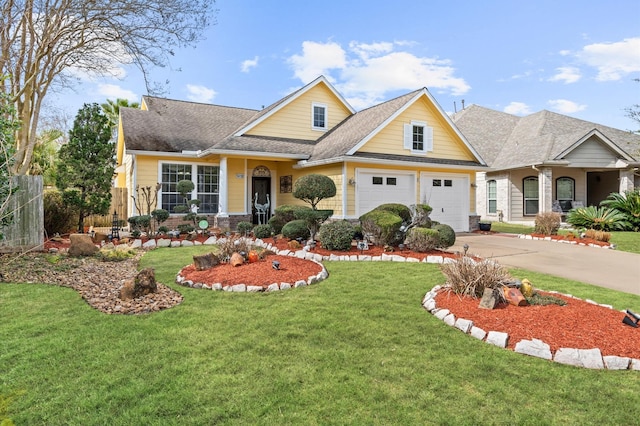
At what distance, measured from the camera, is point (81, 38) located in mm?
12008

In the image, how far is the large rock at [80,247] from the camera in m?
8.60

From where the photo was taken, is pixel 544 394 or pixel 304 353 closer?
pixel 544 394

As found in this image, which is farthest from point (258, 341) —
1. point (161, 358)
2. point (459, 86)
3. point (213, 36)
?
point (459, 86)

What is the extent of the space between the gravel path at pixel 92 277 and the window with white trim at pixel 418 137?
10403 mm

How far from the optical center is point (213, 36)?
42.1 ft

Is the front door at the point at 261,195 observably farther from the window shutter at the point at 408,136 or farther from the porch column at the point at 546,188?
the porch column at the point at 546,188

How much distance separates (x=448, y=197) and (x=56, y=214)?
14.6m

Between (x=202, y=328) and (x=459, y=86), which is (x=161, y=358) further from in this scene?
(x=459, y=86)

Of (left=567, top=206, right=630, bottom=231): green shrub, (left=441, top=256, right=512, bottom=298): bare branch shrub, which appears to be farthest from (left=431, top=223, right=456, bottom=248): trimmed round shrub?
(left=567, top=206, right=630, bottom=231): green shrub

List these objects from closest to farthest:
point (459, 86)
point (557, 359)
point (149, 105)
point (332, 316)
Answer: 1. point (557, 359)
2. point (332, 316)
3. point (149, 105)
4. point (459, 86)

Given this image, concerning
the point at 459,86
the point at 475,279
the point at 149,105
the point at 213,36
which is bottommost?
the point at 475,279

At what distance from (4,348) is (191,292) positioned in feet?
7.44

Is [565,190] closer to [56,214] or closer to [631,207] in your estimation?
[631,207]

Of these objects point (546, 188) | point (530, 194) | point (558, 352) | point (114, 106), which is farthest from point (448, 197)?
point (114, 106)
